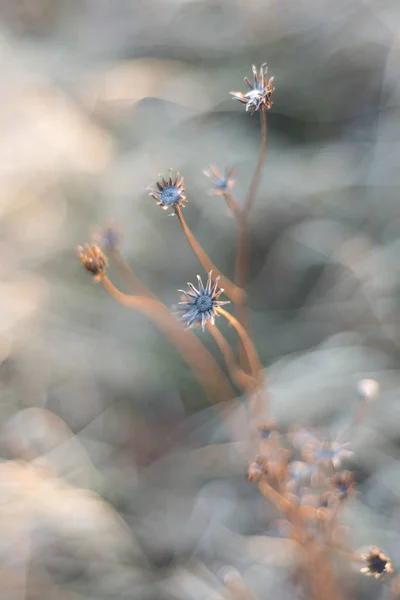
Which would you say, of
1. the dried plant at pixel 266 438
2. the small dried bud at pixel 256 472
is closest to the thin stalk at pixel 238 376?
the dried plant at pixel 266 438

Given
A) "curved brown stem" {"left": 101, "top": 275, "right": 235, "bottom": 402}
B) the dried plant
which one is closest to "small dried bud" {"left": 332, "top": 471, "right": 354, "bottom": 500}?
the dried plant

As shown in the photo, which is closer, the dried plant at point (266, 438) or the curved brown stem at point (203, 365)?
the dried plant at point (266, 438)

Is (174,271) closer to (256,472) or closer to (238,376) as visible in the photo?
(238,376)

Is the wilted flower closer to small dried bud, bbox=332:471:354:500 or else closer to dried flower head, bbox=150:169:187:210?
small dried bud, bbox=332:471:354:500

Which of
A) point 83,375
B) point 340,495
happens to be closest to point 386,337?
point 340,495

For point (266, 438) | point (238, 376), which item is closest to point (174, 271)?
point (238, 376)

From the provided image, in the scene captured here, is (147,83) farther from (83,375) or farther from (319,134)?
(83,375)

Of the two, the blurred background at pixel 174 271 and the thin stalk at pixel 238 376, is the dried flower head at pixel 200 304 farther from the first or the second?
the blurred background at pixel 174 271
